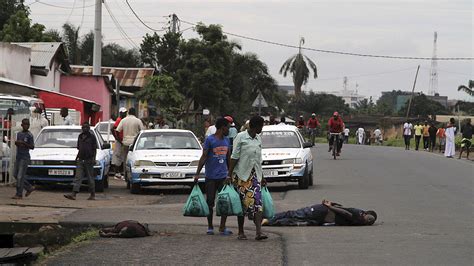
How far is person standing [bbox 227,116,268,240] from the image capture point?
11.9m

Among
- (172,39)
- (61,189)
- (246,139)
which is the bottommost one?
(61,189)

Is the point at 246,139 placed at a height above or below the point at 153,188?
above

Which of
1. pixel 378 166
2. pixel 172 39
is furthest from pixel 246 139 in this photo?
pixel 172 39

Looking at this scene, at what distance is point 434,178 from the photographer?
2467cm

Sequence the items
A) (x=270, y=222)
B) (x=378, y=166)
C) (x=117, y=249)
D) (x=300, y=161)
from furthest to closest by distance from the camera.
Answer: (x=378, y=166), (x=300, y=161), (x=270, y=222), (x=117, y=249)

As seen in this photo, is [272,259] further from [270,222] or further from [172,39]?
[172,39]

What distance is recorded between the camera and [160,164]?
65.3 ft

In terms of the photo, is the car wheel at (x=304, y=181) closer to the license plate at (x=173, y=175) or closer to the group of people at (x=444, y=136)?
the license plate at (x=173, y=175)

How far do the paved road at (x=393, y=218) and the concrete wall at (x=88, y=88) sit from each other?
57.3 ft

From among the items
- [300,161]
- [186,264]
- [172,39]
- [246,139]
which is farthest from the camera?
[172,39]

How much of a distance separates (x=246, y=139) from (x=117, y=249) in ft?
8.09

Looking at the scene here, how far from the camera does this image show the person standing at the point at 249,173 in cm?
1186

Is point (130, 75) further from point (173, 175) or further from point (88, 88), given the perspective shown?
point (173, 175)

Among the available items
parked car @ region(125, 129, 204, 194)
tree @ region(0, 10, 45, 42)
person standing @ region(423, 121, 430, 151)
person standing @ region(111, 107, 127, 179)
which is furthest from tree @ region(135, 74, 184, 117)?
parked car @ region(125, 129, 204, 194)
